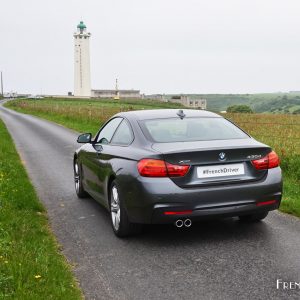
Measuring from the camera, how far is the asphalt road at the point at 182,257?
419 centimetres

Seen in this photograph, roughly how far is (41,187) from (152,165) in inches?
187

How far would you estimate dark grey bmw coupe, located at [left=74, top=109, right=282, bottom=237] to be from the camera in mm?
5195

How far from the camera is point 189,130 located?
6051mm

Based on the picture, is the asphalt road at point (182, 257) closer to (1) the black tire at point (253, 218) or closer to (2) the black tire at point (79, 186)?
(1) the black tire at point (253, 218)

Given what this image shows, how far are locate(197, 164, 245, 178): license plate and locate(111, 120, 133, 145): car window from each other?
1.17 m

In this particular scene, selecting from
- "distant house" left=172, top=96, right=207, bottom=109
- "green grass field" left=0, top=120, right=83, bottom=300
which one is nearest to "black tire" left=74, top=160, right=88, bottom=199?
"green grass field" left=0, top=120, right=83, bottom=300

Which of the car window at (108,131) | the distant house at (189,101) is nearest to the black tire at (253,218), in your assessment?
the car window at (108,131)

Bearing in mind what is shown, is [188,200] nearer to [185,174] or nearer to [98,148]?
[185,174]

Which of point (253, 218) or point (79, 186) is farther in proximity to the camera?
point (79, 186)

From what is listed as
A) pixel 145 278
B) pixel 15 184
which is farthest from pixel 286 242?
pixel 15 184

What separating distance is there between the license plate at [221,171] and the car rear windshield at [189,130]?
57cm

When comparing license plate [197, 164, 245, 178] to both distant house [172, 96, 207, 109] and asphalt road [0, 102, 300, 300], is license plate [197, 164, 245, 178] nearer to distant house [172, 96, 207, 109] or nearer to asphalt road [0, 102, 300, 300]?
asphalt road [0, 102, 300, 300]

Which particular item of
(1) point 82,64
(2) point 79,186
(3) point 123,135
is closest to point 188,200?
(3) point 123,135

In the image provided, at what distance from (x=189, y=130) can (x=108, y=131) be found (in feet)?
5.07
